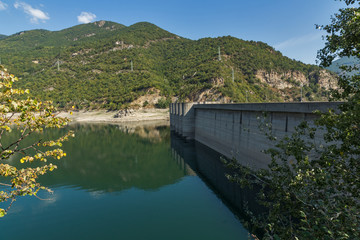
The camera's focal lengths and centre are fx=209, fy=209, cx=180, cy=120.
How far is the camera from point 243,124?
20031mm

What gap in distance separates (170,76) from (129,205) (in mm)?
144453

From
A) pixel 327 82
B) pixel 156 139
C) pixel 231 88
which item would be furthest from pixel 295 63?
pixel 156 139

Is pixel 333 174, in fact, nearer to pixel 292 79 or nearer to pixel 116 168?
pixel 116 168

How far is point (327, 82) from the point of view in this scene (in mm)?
139125

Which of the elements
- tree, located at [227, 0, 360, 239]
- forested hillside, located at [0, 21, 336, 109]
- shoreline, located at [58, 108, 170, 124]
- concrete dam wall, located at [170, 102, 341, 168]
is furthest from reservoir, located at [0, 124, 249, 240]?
forested hillside, located at [0, 21, 336, 109]

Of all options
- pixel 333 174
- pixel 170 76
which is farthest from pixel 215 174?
pixel 170 76

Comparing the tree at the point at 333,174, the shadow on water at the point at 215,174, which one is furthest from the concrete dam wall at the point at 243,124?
the shadow on water at the point at 215,174

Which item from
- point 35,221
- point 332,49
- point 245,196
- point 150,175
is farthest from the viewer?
point 150,175

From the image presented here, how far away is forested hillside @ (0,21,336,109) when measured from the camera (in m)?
121

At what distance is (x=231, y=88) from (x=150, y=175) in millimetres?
91993

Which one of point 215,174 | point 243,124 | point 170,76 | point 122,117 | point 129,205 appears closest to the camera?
point 129,205

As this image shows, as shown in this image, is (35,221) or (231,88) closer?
(35,221)

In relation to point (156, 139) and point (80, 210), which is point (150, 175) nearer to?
point (80, 210)

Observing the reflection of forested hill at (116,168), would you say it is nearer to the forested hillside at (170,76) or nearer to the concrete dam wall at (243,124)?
the concrete dam wall at (243,124)
